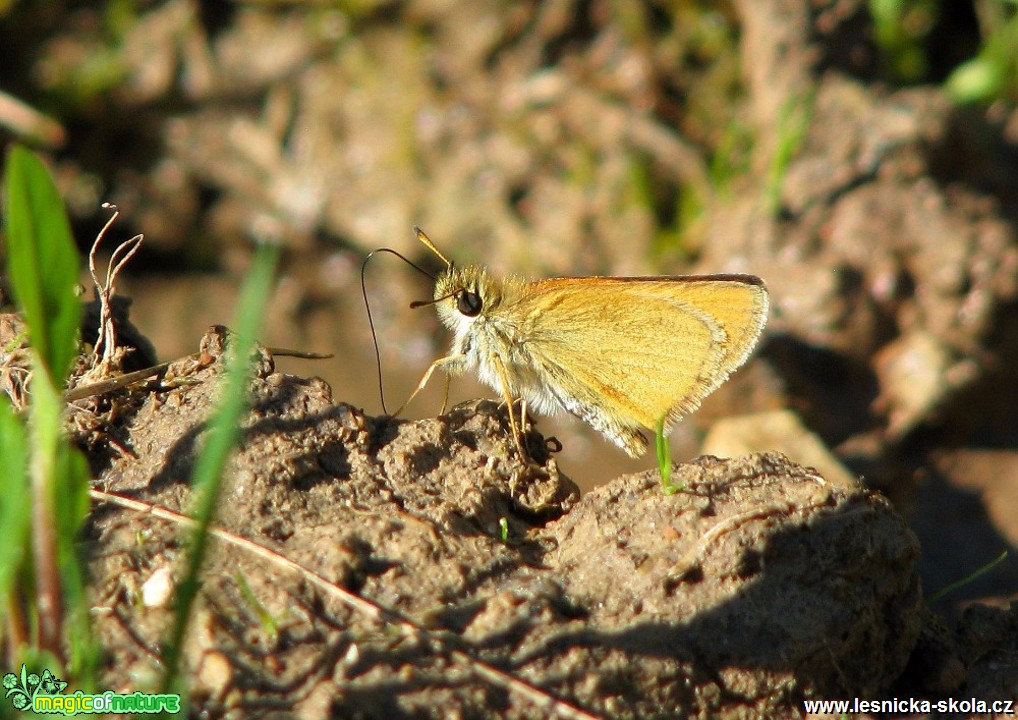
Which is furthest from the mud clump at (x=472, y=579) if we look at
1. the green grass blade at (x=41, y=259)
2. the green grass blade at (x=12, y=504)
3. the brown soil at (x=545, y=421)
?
the green grass blade at (x=41, y=259)

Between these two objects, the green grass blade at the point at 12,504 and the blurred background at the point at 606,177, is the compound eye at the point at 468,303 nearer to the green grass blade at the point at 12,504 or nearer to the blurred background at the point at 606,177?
the blurred background at the point at 606,177

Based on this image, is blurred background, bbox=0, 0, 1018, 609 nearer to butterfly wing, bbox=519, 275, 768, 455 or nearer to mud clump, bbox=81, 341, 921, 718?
butterfly wing, bbox=519, 275, 768, 455

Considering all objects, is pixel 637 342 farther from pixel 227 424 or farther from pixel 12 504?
pixel 12 504

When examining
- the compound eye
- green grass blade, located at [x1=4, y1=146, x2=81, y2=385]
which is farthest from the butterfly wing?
green grass blade, located at [x1=4, y1=146, x2=81, y2=385]

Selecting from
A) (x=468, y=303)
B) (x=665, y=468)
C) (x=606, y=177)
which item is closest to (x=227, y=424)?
(x=665, y=468)

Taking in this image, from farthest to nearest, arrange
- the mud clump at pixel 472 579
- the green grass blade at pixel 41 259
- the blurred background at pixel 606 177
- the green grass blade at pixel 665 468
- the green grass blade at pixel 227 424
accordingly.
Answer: the blurred background at pixel 606 177, the green grass blade at pixel 665 468, the mud clump at pixel 472 579, the green grass blade at pixel 41 259, the green grass blade at pixel 227 424

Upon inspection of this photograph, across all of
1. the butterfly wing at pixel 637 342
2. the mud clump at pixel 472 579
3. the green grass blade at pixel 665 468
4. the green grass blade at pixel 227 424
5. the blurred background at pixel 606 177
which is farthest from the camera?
the blurred background at pixel 606 177
